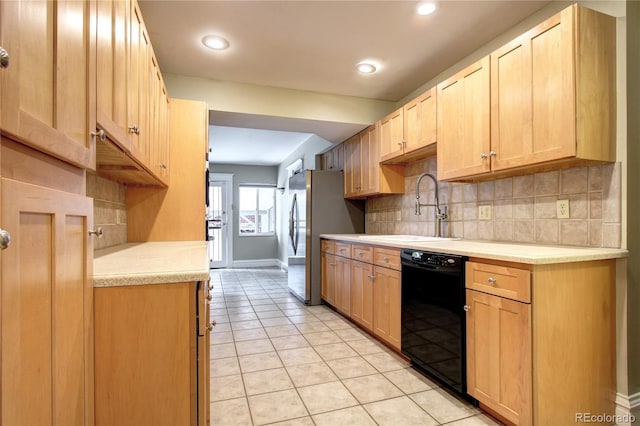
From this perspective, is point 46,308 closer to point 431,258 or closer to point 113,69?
point 113,69

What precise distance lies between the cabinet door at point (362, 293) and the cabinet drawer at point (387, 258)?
151 mm

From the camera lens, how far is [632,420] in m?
1.66

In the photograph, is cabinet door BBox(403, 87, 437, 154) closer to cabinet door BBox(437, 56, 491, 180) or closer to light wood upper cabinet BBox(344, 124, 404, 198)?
cabinet door BBox(437, 56, 491, 180)

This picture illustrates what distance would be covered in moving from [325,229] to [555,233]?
2591mm

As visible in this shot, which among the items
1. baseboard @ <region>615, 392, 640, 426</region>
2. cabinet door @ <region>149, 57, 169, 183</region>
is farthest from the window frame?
baseboard @ <region>615, 392, 640, 426</region>

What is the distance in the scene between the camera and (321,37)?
2.47 metres

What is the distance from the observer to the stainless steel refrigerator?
4.16m

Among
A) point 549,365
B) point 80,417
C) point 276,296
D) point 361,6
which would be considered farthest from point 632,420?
point 276,296

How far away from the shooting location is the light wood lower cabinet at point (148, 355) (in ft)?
3.53

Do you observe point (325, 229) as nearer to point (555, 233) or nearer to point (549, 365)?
point (555, 233)

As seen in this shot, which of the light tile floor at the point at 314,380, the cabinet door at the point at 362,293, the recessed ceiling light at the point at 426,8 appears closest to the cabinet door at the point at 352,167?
the cabinet door at the point at 362,293

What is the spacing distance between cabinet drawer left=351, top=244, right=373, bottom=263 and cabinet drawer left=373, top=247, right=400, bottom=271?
8 cm

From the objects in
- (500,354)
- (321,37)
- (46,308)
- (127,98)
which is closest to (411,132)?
(321,37)

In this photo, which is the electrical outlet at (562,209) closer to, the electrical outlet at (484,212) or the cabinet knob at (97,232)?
the electrical outlet at (484,212)
